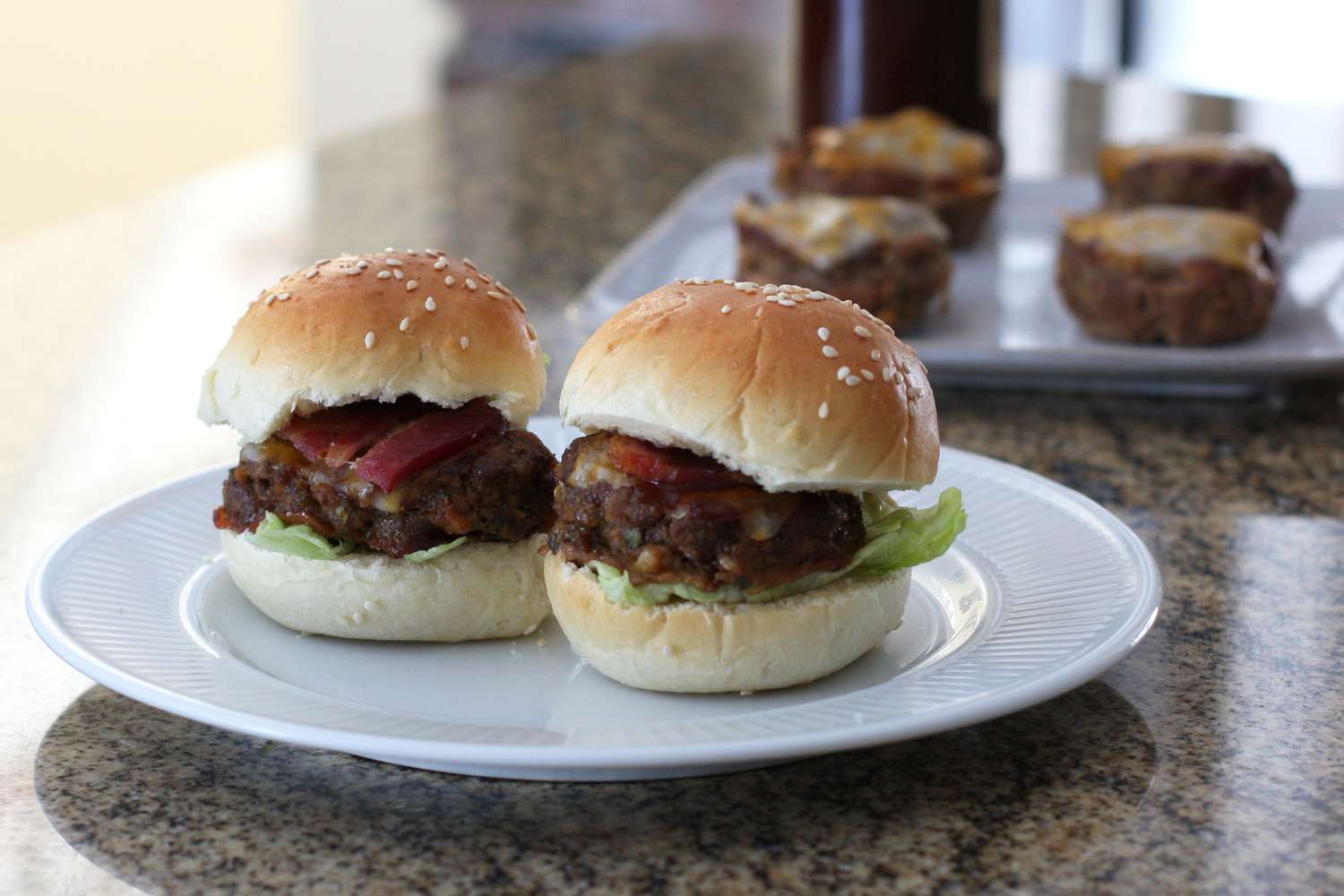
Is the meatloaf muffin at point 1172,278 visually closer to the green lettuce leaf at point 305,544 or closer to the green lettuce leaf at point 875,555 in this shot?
the green lettuce leaf at point 875,555

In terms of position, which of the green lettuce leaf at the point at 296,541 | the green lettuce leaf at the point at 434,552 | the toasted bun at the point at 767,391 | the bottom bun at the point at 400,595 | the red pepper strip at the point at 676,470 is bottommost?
the bottom bun at the point at 400,595

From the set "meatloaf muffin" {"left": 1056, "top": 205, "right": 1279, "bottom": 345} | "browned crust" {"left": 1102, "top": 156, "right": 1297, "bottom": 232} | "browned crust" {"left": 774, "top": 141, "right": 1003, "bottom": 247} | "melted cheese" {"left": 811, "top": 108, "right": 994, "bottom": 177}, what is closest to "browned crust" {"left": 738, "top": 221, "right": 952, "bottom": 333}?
"meatloaf muffin" {"left": 1056, "top": 205, "right": 1279, "bottom": 345}

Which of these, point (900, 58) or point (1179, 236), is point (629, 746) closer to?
point (1179, 236)

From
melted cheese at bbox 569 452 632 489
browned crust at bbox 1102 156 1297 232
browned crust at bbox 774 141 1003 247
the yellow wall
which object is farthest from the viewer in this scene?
the yellow wall

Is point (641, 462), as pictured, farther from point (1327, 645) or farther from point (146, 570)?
point (1327, 645)

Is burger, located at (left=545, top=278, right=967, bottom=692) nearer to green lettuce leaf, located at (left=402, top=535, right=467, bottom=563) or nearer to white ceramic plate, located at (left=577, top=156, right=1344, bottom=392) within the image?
green lettuce leaf, located at (left=402, top=535, right=467, bottom=563)

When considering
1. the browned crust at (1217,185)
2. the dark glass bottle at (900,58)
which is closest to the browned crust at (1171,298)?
the browned crust at (1217,185)

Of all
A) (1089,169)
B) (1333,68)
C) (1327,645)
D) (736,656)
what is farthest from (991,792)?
(1333,68)
